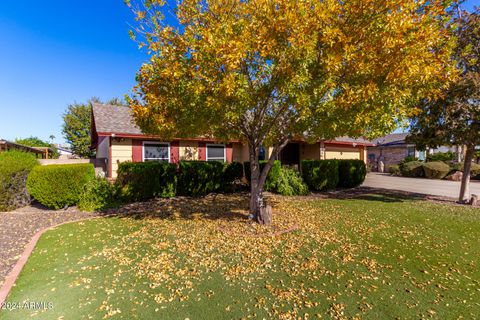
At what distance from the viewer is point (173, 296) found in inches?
141

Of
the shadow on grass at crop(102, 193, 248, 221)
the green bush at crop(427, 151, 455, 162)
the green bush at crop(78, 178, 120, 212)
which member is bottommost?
the shadow on grass at crop(102, 193, 248, 221)

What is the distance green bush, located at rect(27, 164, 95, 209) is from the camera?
28.3 feet


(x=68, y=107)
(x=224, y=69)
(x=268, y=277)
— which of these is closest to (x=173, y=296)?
(x=268, y=277)

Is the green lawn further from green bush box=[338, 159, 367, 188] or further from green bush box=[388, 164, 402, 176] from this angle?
green bush box=[388, 164, 402, 176]

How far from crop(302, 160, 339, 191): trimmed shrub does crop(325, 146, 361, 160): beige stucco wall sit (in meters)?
6.44

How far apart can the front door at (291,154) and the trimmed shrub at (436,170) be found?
11986 mm

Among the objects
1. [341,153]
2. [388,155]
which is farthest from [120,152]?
[388,155]

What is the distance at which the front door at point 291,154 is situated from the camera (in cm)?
1964

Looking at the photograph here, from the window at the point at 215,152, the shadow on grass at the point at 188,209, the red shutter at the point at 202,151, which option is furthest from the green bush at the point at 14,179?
the window at the point at 215,152

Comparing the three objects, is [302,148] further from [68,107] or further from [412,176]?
[68,107]

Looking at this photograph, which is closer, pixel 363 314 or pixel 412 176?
pixel 363 314

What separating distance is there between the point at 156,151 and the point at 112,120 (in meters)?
3.11

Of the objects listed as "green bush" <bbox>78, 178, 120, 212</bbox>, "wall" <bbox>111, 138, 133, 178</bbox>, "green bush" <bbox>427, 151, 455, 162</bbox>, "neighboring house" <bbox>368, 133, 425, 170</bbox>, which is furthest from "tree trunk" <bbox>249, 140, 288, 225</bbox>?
"green bush" <bbox>427, 151, 455, 162</bbox>

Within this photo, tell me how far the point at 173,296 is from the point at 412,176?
25990 mm
